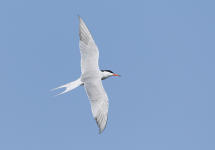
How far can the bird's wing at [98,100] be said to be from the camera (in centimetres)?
804

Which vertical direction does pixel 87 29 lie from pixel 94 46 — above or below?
above

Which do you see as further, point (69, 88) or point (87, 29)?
point (87, 29)

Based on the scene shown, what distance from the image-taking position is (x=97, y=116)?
8.10 m

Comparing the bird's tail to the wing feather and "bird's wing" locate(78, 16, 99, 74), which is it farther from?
"bird's wing" locate(78, 16, 99, 74)

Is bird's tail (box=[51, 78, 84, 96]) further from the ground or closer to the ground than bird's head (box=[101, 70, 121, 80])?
closer to the ground

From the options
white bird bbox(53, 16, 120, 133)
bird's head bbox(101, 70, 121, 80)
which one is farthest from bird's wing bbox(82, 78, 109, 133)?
bird's head bbox(101, 70, 121, 80)

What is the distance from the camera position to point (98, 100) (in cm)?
845

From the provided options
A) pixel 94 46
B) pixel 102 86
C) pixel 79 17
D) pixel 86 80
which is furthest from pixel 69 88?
pixel 79 17

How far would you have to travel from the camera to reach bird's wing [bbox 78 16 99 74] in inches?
385

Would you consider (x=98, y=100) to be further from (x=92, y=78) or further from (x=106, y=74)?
(x=106, y=74)

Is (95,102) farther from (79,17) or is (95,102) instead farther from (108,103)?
(79,17)

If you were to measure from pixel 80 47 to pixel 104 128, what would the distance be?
338 cm

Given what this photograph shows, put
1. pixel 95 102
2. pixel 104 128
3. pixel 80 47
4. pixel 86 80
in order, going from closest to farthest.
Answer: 1. pixel 104 128
2. pixel 95 102
3. pixel 86 80
4. pixel 80 47

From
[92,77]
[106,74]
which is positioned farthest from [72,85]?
[106,74]
